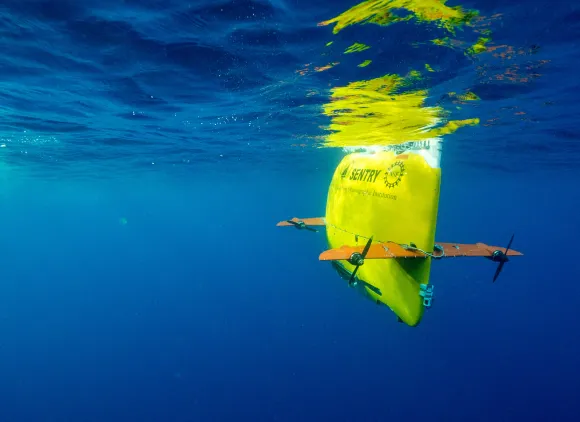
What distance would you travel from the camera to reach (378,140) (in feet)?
54.3

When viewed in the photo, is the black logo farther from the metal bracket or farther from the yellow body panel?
the metal bracket

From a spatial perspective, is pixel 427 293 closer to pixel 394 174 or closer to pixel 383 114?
pixel 394 174

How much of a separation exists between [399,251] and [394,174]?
184 cm

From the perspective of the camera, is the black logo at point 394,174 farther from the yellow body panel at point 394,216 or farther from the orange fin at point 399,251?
the orange fin at point 399,251

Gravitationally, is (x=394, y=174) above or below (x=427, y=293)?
above

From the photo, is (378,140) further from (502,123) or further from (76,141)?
(76,141)

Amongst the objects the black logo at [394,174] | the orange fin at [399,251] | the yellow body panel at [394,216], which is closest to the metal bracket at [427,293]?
the yellow body panel at [394,216]

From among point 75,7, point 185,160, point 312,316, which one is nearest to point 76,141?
point 185,160

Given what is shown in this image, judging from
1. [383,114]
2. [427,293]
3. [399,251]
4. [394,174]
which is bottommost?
[427,293]

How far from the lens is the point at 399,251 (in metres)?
4.68

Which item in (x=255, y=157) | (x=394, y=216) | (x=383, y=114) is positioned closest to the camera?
(x=394, y=216)

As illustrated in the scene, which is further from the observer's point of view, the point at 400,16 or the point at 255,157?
the point at 255,157

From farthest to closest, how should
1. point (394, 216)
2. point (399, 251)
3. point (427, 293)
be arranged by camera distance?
point (394, 216) → point (427, 293) → point (399, 251)

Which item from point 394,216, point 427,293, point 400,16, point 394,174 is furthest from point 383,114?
point 427,293
